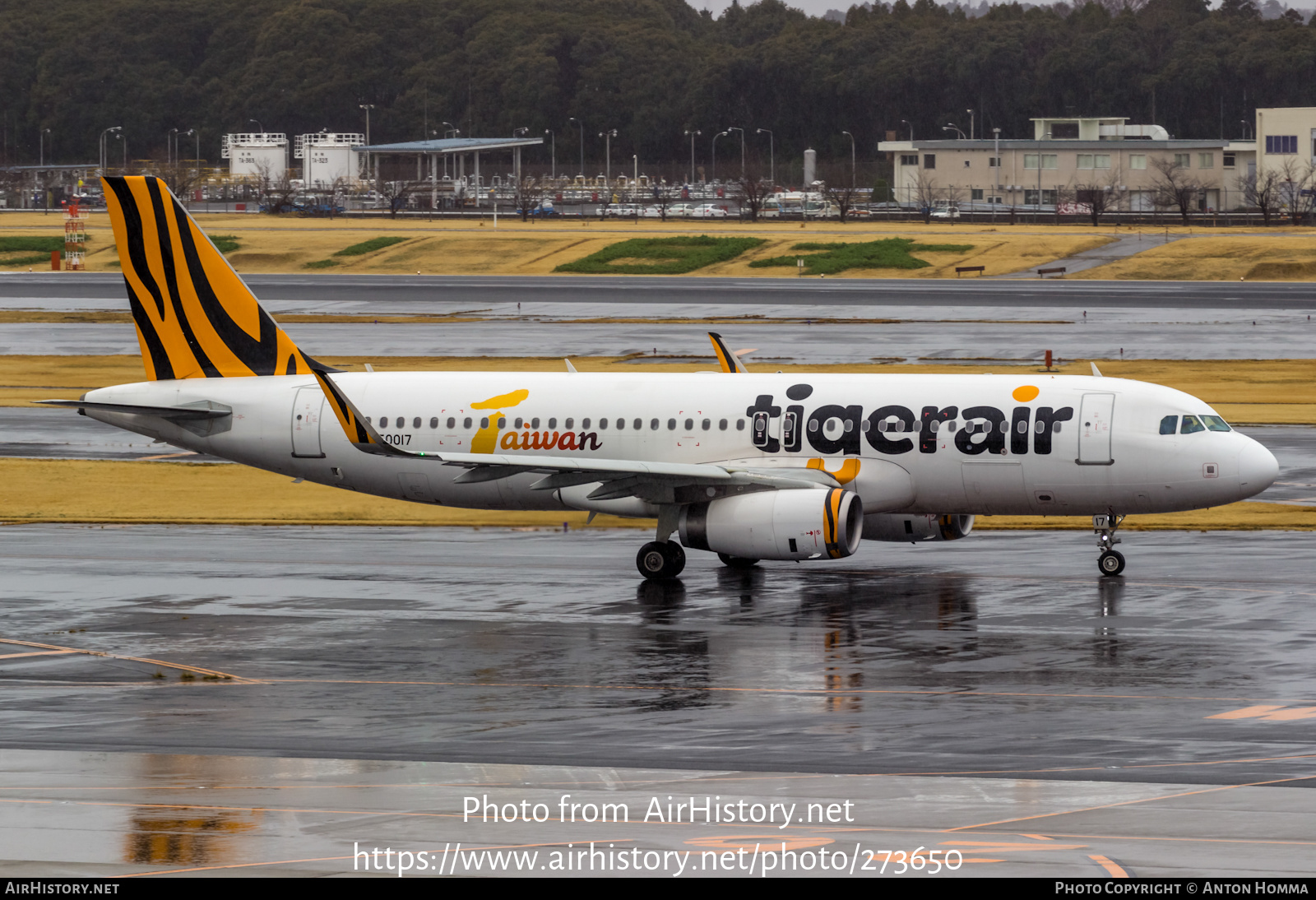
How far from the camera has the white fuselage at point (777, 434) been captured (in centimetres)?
3631

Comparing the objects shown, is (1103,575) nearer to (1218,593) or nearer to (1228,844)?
(1218,593)

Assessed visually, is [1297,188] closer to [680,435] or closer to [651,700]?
[680,435]

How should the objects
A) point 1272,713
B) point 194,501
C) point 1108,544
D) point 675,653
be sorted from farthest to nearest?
1. point 194,501
2. point 1108,544
3. point 675,653
4. point 1272,713

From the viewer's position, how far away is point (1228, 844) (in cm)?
1803

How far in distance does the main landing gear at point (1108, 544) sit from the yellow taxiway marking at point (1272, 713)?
11.4 meters

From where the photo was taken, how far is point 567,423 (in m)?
39.2

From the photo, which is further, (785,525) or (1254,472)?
(1254,472)

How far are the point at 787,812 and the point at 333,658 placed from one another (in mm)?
12723

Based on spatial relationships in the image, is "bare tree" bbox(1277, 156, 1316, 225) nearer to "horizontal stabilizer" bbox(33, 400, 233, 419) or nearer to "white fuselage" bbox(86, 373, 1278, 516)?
"white fuselage" bbox(86, 373, 1278, 516)

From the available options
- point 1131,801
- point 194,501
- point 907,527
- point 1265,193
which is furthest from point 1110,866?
point 1265,193

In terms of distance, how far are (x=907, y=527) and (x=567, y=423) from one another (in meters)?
7.80

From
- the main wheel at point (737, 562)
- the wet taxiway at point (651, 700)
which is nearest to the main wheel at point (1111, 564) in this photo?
the wet taxiway at point (651, 700)

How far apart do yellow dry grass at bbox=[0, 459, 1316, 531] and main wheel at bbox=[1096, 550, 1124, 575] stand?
288 inches

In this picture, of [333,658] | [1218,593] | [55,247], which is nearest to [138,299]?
[333,658]
